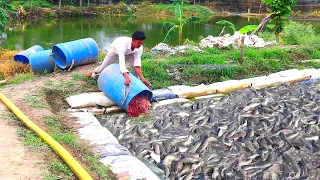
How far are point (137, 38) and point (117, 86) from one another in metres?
1.06

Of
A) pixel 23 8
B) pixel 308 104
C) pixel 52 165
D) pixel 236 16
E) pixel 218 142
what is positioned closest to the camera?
pixel 52 165

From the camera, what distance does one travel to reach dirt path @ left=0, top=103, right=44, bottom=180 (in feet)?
15.8

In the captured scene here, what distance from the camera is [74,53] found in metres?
10.4

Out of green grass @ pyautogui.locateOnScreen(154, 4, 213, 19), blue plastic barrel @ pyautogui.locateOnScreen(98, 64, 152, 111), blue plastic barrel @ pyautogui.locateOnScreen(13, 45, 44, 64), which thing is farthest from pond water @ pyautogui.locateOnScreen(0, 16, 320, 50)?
blue plastic barrel @ pyautogui.locateOnScreen(98, 64, 152, 111)

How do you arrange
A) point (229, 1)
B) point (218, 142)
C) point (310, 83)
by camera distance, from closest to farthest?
point (218, 142)
point (310, 83)
point (229, 1)

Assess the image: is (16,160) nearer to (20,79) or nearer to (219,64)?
(20,79)

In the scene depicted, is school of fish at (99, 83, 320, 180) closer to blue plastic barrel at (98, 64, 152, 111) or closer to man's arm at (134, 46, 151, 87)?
blue plastic barrel at (98, 64, 152, 111)

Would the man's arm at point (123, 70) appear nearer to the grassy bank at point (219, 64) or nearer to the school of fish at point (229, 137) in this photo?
the school of fish at point (229, 137)

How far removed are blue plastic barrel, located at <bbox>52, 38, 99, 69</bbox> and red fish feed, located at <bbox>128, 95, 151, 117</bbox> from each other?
10.5 feet

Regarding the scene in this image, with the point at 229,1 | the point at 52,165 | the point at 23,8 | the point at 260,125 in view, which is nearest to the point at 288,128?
the point at 260,125

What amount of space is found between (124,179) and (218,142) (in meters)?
2.02

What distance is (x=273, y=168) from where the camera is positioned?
579 centimetres

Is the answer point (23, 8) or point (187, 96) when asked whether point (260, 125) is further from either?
point (23, 8)

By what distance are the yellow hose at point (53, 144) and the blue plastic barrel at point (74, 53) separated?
9.51 feet
